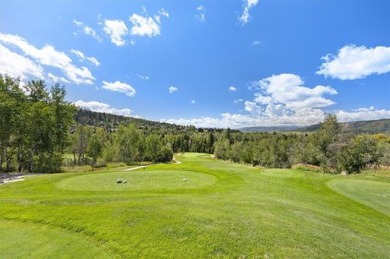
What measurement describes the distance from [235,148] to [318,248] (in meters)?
99.9

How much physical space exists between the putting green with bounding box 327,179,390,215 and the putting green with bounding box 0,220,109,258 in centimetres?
1754

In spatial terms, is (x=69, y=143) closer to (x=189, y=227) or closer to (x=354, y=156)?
(x=189, y=227)

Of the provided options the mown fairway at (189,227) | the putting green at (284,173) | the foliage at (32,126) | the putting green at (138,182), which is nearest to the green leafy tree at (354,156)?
the putting green at (284,173)

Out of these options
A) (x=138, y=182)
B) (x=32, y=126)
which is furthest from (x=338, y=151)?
(x=32, y=126)

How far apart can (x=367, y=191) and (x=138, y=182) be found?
60.6 feet

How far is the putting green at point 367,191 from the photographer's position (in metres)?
17.6

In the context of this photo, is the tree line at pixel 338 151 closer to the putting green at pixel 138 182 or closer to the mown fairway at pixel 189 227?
the putting green at pixel 138 182

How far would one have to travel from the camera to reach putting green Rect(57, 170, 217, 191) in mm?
18391

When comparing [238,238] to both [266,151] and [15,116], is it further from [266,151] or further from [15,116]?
[266,151]

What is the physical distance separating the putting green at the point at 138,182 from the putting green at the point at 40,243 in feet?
26.5

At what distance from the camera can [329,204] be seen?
1723 cm

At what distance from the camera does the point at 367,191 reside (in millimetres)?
20625

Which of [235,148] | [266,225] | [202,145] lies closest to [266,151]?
[235,148]

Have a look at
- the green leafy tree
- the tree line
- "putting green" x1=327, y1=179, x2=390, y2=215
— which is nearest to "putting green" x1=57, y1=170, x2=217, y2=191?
"putting green" x1=327, y1=179, x2=390, y2=215
